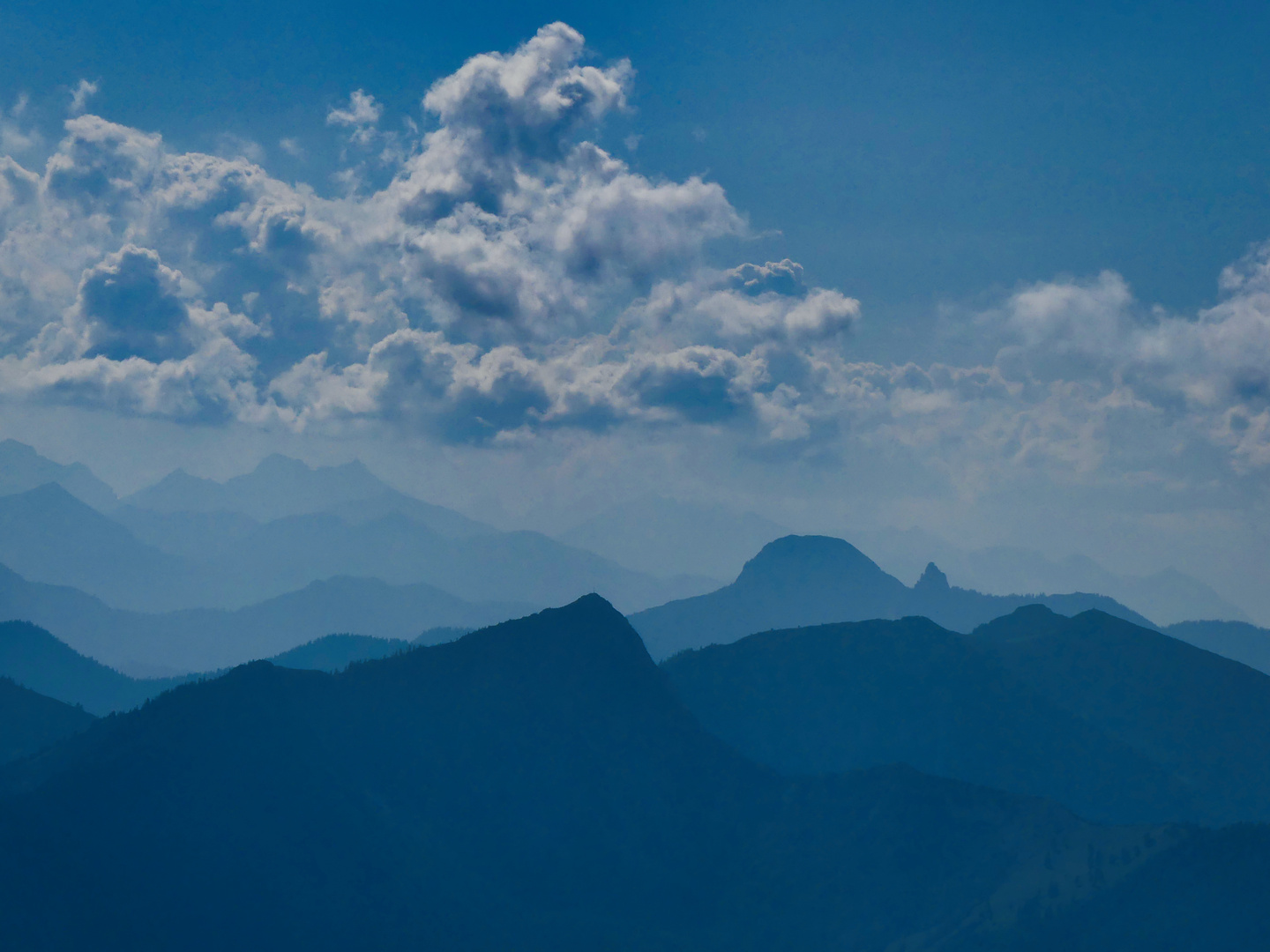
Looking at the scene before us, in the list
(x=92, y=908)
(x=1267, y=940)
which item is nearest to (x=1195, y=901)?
(x=1267, y=940)

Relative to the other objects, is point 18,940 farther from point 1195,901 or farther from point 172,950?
point 1195,901

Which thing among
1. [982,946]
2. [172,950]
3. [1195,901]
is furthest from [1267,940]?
[172,950]

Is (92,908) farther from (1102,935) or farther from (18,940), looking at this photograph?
(1102,935)

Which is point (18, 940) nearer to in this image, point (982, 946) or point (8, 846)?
point (8, 846)

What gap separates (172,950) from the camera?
655 feet

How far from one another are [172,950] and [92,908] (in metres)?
17.9

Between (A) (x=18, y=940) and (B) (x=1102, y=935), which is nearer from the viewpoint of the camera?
(A) (x=18, y=940)

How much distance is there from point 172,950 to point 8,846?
38329 millimetres

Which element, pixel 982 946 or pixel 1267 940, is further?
pixel 982 946

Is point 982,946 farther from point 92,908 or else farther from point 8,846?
point 8,846

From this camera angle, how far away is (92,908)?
7751 inches

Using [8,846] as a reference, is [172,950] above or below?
below

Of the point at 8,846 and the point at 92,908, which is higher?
the point at 8,846

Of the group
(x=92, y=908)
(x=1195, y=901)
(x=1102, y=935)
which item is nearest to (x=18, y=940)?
(x=92, y=908)
